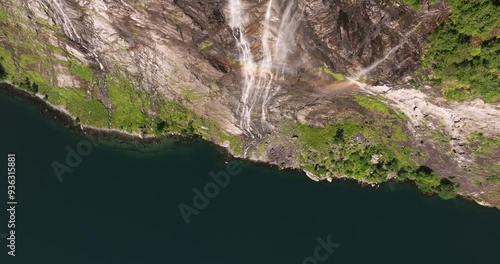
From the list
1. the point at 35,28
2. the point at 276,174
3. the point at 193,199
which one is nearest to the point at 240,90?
the point at 276,174

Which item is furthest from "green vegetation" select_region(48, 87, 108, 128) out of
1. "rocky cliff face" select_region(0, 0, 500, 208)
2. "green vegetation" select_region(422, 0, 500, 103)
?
"green vegetation" select_region(422, 0, 500, 103)

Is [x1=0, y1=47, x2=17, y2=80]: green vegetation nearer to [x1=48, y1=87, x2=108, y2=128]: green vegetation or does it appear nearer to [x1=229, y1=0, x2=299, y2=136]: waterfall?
[x1=48, y1=87, x2=108, y2=128]: green vegetation

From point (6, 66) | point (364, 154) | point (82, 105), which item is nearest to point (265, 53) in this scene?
point (364, 154)

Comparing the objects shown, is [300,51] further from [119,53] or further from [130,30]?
[119,53]

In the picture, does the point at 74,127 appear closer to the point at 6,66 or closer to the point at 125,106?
the point at 125,106

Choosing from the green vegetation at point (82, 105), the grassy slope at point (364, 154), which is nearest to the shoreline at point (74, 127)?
the green vegetation at point (82, 105)
